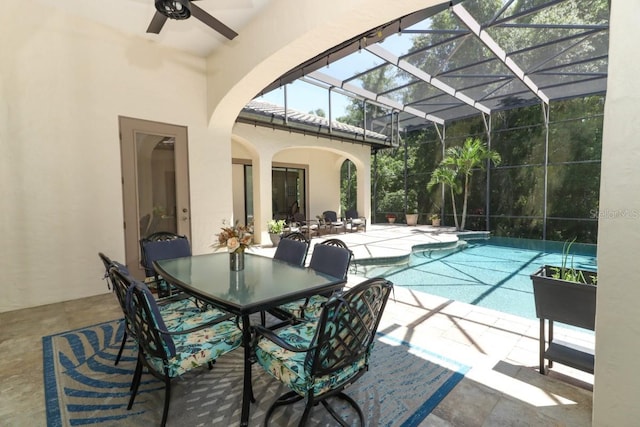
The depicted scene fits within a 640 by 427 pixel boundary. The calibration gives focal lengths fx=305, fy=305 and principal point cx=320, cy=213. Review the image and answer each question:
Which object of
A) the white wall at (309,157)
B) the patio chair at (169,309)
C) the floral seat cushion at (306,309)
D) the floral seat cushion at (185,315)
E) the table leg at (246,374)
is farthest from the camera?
the white wall at (309,157)

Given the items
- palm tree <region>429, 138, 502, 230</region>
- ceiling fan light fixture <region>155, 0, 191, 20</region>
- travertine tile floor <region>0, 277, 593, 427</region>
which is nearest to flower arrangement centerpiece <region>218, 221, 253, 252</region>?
travertine tile floor <region>0, 277, 593, 427</region>

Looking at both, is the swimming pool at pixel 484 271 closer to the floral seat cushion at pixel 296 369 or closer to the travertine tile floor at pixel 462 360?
the travertine tile floor at pixel 462 360

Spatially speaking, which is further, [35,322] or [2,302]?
[2,302]

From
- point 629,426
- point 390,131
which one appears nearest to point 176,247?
point 629,426

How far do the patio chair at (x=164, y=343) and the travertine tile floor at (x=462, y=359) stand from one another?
0.42m

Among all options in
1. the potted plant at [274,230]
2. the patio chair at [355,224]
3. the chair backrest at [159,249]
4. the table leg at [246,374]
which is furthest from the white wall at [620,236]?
the patio chair at [355,224]

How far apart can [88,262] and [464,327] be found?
454 cm

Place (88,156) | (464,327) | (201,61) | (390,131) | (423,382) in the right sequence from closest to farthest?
(423,382), (464,327), (88,156), (201,61), (390,131)

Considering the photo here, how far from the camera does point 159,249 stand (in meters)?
3.37

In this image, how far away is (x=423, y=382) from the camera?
2.10 metres

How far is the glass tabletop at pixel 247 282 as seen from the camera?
1.87 meters

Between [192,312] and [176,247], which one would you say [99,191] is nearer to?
[176,247]

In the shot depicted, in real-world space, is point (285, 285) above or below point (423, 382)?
above

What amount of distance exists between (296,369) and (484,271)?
5471mm
